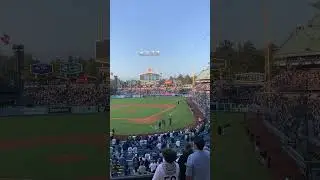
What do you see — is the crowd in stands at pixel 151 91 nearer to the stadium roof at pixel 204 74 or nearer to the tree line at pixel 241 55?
the tree line at pixel 241 55

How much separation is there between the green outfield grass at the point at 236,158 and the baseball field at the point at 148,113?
0.81m

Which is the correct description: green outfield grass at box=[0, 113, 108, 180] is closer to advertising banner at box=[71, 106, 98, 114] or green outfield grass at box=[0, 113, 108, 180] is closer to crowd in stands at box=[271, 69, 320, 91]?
crowd in stands at box=[271, 69, 320, 91]

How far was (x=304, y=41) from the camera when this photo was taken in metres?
6.27

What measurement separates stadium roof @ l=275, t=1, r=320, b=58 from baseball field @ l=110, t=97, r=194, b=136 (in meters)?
2.19

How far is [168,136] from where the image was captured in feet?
19.8

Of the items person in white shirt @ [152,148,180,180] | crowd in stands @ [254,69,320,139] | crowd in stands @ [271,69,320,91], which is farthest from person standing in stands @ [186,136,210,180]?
crowd in stands @ [271,69,320,91]

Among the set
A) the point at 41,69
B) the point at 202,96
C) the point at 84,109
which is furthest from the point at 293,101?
the point at 41,69

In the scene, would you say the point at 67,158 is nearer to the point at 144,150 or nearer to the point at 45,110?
the point at 144,150

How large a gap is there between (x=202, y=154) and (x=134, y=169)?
1.98m

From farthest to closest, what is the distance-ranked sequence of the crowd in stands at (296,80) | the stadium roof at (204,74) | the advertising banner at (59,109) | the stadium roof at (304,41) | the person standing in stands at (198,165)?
the advertising banner at (59,109) → the stadium roof at (204,74) → the crowd in stands at (296,80) → the stadium roof at (304,41) → the person standing in stands at (198,165)

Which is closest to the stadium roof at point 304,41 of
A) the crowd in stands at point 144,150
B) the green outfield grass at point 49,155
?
the crowd in stands at point 144,150

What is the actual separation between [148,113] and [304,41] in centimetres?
507

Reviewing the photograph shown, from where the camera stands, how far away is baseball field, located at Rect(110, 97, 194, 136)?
803 cm

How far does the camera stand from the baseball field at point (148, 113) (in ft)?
26.3
